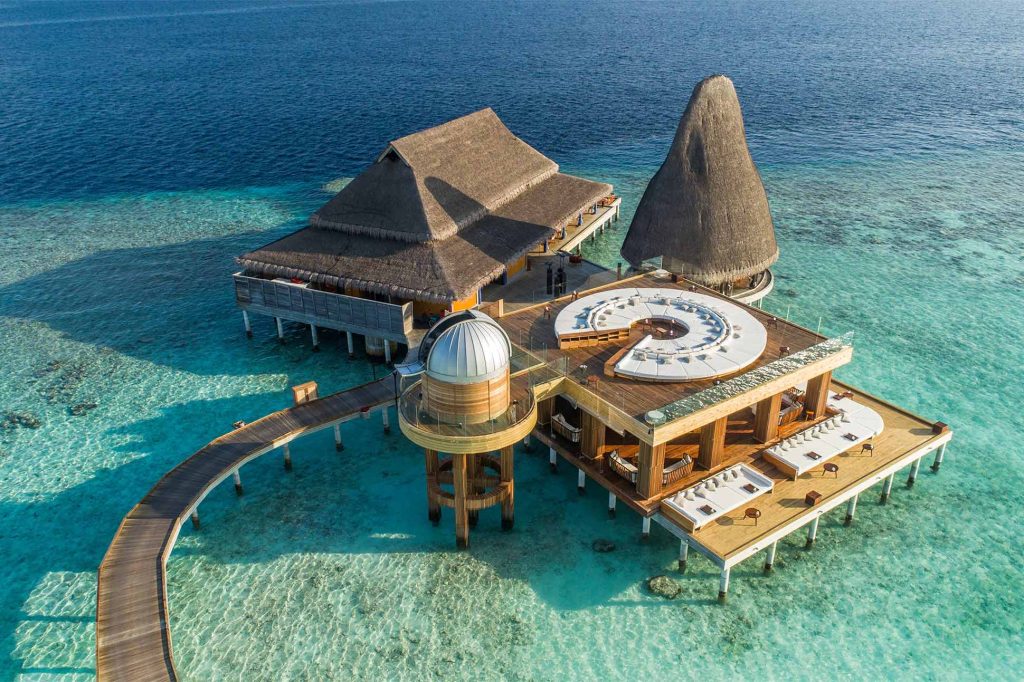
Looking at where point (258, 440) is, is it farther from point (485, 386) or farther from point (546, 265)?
point (546, 265)

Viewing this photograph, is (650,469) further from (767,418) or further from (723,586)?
(767,418)

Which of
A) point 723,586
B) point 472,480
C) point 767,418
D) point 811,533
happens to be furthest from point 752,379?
point 472,480

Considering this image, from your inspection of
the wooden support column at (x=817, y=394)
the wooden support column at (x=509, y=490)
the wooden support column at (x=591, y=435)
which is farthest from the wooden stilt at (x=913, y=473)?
the wooden support column at (x=509, y=490)

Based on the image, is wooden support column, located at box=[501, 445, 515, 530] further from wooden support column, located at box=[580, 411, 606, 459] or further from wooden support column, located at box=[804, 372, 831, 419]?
wooden support column, located at box=[804, 372, 831, 419]

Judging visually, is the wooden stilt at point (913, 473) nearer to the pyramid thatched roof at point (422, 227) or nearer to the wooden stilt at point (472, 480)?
the wooden stilt at point (472, 480)

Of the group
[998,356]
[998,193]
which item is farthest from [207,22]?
[998,356]

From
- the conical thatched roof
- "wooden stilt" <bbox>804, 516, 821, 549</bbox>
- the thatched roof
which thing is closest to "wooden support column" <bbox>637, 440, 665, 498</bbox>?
"wooden stilt" <bbox>804, 516, 821, 549</bbox>
